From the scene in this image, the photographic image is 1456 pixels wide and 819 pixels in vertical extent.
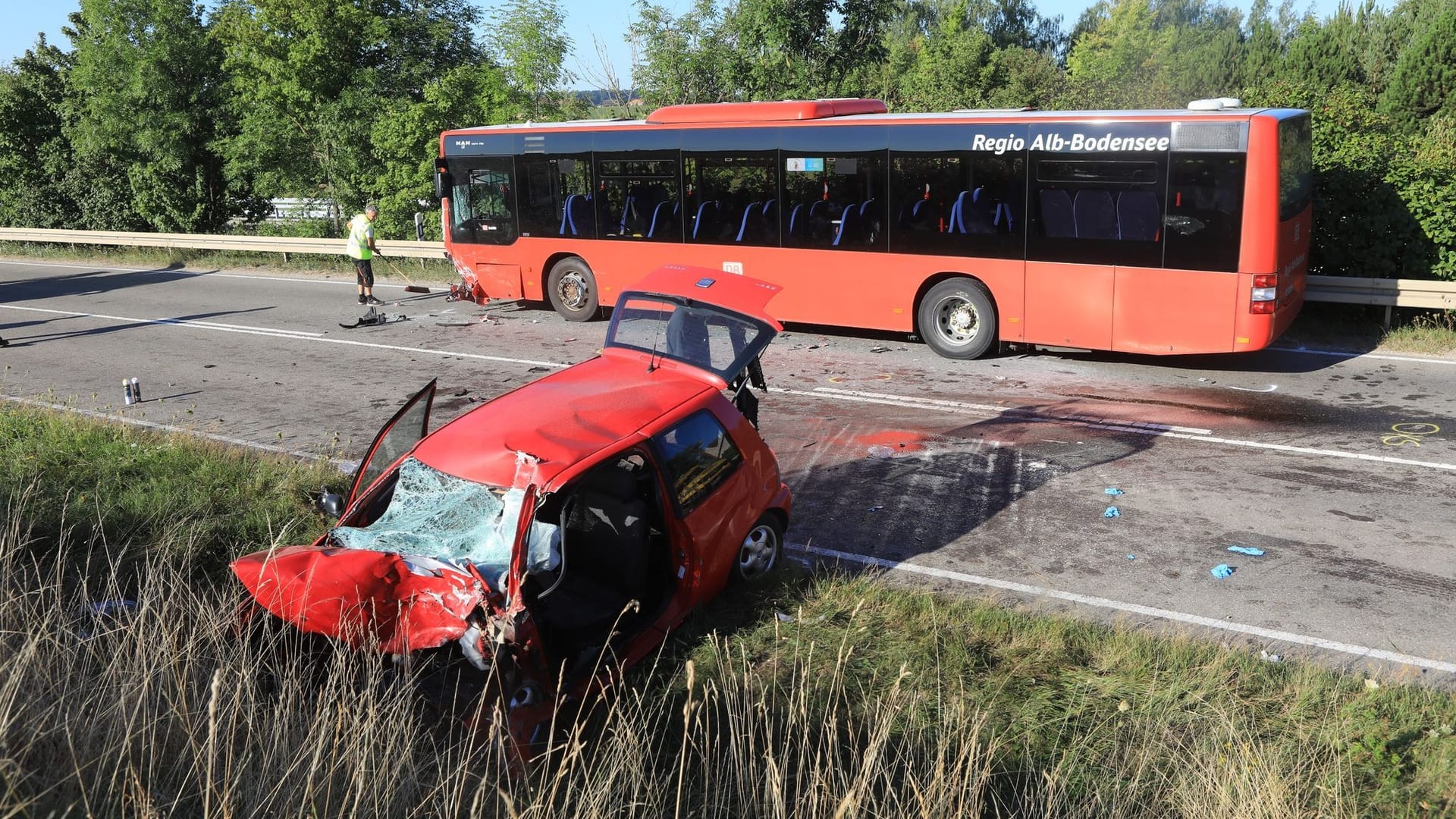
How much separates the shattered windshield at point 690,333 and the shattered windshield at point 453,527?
1.96m

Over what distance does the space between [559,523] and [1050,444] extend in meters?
6.09

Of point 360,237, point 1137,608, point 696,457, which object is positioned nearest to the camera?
point 696,457

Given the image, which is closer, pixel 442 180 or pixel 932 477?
pixel 932 477

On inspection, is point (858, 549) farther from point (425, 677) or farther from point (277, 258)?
point (277, 258)

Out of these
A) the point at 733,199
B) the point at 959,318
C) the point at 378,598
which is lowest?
the point at 378,598

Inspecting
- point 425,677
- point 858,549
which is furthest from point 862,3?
point 425,677

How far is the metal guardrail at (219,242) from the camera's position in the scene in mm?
23016

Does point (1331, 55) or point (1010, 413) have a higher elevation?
point (1331, 55)

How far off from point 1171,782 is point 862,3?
2458 centimetres

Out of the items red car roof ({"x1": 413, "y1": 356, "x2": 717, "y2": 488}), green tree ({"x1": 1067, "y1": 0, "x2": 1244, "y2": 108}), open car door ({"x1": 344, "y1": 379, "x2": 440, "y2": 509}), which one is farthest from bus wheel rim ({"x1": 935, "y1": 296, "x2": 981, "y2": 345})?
green tree ({"x1": 1067, "y1": 0, "x2": 1244, "y2": 108})

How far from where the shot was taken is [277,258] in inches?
1040

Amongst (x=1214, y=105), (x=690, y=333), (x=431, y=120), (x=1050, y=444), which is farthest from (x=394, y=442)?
(x=431, y=120)

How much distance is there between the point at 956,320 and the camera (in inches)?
547

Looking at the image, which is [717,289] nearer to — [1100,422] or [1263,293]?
[1100,422]
